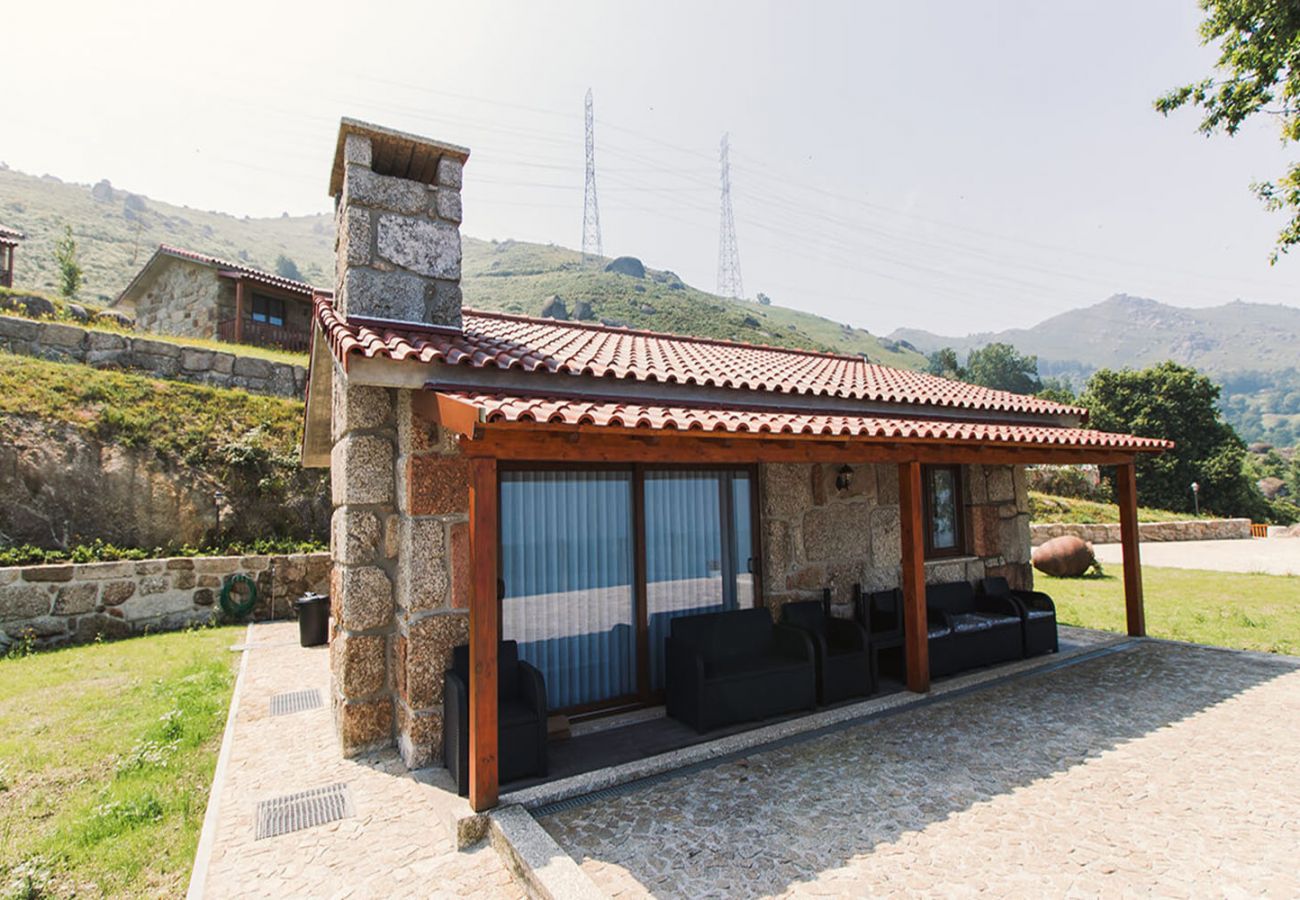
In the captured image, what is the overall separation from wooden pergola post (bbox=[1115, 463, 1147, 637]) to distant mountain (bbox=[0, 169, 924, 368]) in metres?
54.2

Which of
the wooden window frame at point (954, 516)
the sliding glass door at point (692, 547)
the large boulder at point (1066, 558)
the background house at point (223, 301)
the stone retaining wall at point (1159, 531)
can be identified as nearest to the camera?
the sliding glass door at point (692, 547)

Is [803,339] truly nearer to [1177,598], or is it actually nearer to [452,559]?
[1177,598]

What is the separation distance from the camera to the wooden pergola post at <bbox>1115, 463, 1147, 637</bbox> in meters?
8.29

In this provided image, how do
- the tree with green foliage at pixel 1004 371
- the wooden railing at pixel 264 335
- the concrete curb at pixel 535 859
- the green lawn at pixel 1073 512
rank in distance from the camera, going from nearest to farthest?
1. the concrete curb at pixel 535 859
2. the wooden railing at pixel 264 335
3. the green lawn at pixel 1073 512
4. the tree with green foliage at pixel 1004 371

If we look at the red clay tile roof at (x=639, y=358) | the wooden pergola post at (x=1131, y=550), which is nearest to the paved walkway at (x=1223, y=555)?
the wooden pergola post at (x=1131, y=550)

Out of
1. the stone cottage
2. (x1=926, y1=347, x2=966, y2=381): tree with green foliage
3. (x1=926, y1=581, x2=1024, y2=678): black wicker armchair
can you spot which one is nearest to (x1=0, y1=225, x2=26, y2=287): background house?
the stone cottage

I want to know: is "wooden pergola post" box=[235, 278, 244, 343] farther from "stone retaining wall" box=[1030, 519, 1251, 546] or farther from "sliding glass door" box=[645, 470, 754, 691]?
"stone retaining wall" box=[1030, 519, 1251, 546]

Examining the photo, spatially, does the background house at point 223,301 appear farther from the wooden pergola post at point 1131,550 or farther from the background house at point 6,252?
the wooden pergola post at point 1131,550

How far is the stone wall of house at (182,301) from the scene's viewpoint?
24.0 m

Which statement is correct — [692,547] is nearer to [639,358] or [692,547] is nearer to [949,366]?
[639,358]

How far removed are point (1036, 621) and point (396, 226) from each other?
27.6 ft

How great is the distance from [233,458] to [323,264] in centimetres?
11808

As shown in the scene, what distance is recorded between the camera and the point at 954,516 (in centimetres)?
894

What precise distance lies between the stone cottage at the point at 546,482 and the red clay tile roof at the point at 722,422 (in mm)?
26
